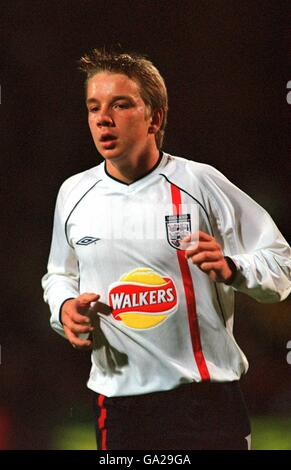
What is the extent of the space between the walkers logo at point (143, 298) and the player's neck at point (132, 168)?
0.22 meters

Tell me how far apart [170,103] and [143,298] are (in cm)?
55

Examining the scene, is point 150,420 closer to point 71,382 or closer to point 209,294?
point 209,294

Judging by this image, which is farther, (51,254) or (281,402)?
(281,402)

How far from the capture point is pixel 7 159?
6.42 ft

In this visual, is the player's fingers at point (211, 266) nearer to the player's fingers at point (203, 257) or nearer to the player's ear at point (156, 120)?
the player's fingers at point (203, 257)

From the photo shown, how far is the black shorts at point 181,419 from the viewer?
1.58 m

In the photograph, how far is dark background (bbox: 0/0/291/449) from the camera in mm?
1861

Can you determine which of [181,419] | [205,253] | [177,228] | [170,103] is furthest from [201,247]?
[170,103]

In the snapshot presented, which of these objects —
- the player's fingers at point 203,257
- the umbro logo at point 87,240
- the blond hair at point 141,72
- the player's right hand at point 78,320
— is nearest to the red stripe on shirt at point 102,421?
the player's right hand at point 78,320

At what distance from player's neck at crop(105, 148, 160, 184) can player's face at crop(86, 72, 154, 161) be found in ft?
0.04

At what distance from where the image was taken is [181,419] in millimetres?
1582

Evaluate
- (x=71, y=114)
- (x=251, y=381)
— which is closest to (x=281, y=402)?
(x=251, y=381)

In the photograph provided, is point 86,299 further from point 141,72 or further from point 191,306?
point 141,72

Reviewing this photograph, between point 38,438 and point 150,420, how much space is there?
624mm
